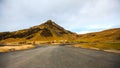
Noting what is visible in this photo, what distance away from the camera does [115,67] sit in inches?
477

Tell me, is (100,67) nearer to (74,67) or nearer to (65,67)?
(74,67)

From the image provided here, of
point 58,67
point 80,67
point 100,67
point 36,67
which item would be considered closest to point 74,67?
point 80,67

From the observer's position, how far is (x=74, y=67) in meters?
12.1

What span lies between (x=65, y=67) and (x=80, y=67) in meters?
1.27

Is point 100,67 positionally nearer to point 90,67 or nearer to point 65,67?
point 90,67

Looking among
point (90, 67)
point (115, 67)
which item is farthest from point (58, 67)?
point (115, 67)

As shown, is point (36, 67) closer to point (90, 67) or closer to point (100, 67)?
point (90, 67)

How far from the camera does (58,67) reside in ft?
39.5

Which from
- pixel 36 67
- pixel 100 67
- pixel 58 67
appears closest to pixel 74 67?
pixel 58 67

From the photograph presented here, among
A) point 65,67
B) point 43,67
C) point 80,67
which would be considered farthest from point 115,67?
point 43,67

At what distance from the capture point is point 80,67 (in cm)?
1227

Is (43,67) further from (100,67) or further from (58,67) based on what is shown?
(100,67)

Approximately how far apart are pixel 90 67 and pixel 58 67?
2.58 meters

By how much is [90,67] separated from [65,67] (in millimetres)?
2031
